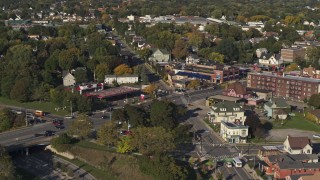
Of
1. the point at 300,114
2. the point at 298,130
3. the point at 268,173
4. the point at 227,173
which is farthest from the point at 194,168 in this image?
the point at 300,114

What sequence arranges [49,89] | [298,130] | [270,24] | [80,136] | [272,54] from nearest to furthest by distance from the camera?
1. [80,136]
2. [298,130]
3. [49,89]
4. [272,54]
5. [270,24]

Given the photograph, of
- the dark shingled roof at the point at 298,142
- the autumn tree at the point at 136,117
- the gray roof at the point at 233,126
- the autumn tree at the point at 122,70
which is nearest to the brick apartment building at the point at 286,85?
the autumn tree at the point at 122,70

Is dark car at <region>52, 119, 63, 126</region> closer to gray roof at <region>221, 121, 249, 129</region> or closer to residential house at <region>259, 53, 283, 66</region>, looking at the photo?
gray roof at <region>221, 121, 249, 129</region>

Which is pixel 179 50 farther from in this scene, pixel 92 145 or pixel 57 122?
pixel 92 145

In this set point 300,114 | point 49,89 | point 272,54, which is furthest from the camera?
point 272,54

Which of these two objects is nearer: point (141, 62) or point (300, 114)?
point (300, 114)

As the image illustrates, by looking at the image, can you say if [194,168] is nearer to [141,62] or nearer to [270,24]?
[141,62]

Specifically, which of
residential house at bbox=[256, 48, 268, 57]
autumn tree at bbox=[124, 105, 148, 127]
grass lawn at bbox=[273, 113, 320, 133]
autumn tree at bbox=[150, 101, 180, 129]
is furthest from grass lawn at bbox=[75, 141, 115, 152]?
residential house at bbox=[256, 48, 268, 57]

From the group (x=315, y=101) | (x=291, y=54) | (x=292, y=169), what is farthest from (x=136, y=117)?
(x=291, y=54)
